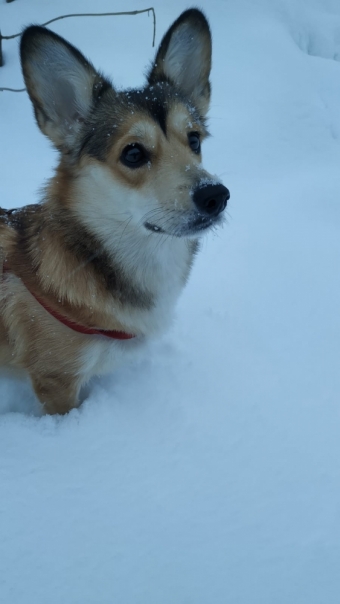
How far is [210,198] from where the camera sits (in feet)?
5.39

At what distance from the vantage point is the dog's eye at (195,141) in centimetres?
200

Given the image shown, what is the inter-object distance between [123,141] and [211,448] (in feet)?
4.67

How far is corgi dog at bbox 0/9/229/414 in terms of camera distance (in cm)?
173

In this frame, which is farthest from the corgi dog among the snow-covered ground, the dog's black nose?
the snow-covered ground

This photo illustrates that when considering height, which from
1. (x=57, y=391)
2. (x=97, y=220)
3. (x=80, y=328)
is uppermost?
(x=97, y=220)

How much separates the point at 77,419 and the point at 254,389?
0.92 meters

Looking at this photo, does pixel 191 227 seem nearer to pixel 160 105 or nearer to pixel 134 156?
pixel 134 156

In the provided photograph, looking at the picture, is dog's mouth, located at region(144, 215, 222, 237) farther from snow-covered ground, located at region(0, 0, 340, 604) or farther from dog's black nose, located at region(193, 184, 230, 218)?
snow-covered ground, located at region(0, 0, 340, 604)

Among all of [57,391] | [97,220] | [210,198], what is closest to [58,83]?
[97,220]

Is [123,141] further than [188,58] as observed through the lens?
No

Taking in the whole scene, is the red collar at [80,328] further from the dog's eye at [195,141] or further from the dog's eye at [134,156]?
the dog's eye at [195,141]

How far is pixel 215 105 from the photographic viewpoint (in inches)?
193

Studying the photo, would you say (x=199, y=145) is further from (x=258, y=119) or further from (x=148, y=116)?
(x=258, y=119)

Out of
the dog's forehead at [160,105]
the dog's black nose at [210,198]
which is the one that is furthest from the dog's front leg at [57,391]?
the dog's forehead at [160,105]
